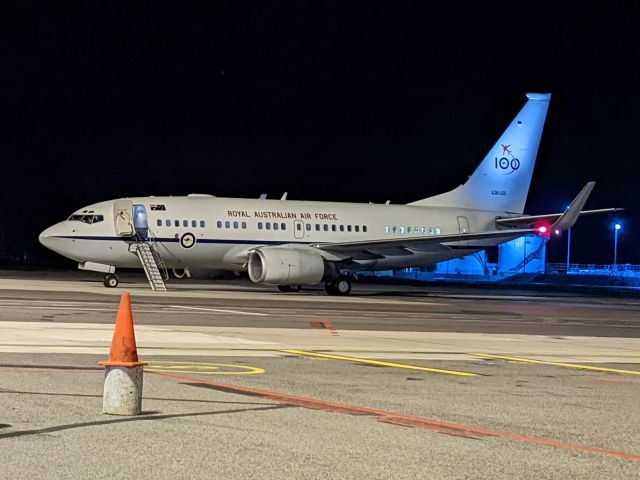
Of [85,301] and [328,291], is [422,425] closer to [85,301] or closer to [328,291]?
[85,301]

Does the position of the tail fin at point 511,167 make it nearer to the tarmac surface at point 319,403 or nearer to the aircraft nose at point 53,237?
the aircraft nose at point 53,237

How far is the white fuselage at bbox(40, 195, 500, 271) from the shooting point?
4072 centimetres

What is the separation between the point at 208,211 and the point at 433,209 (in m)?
11.2

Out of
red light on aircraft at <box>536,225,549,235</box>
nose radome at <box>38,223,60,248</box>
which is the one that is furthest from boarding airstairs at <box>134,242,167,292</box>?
red light on aircraft at <box>536,225,549,235</box>

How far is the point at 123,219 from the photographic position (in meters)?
40.8

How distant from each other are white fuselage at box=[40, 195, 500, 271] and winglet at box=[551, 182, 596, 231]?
17.2 feet

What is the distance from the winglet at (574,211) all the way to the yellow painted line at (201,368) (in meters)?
28.9

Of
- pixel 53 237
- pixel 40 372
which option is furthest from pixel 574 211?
pixel 40 372

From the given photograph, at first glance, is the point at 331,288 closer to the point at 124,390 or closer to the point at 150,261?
the point at 150,261

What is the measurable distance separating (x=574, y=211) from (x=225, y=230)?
1294cm

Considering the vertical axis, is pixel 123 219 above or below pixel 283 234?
above

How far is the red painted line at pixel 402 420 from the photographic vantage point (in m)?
8.83

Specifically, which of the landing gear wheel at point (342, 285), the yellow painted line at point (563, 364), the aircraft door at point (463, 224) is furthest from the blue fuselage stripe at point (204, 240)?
the yellow painted line at point (563, 364)

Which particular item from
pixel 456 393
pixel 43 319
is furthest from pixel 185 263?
pixel 456 393
